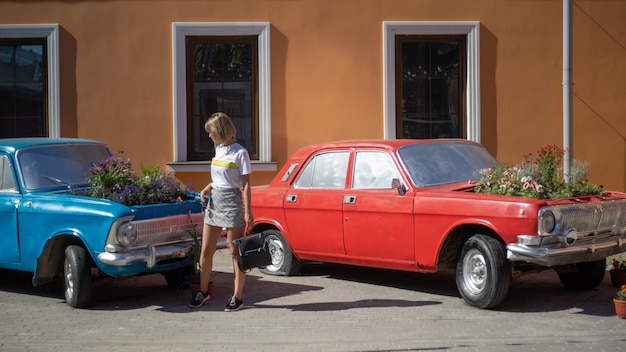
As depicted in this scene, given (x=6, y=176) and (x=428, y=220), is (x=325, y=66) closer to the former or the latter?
(x=428, y=220)

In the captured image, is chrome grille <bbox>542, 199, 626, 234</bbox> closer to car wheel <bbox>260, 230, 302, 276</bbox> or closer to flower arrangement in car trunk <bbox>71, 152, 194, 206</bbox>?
car wheel <bbox>260, 230, 302, 276</bbox>

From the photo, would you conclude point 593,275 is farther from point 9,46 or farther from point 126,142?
point 9,46

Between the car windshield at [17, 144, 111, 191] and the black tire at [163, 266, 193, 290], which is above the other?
the car windshield at [17, 144, 111, 191]

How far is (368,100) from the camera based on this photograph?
41.2ft

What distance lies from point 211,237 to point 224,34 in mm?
5437

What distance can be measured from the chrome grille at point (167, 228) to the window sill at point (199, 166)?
399cm

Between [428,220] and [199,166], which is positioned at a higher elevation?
[199,166]

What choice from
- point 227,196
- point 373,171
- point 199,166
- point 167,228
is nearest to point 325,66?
point 199,166

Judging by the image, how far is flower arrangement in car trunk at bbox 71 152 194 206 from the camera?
8.18m

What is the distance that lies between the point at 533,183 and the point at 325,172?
237cm

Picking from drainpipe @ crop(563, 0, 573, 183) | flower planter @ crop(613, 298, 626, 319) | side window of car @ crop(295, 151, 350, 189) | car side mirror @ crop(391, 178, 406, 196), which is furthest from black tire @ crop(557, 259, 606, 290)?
side window of car @ crop(295, 151, 350, 189)

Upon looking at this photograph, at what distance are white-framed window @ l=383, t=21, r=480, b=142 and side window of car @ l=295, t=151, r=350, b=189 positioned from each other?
3342mm

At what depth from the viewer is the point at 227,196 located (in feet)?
25.1

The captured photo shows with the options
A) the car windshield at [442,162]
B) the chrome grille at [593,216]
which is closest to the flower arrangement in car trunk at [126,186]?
the car windshield at [442,162]
